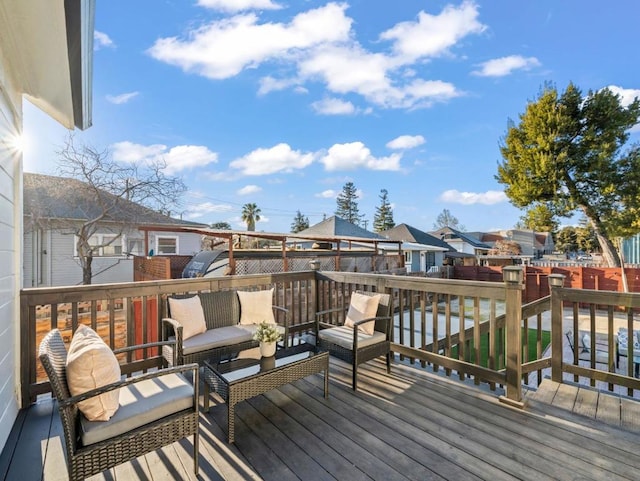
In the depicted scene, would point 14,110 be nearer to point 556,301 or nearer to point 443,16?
point 556,301

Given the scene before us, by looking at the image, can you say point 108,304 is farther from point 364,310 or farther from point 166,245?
point 166,245

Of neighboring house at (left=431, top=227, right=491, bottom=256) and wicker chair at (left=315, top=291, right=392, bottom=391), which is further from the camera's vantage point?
neighboring house at (left=431, top=227, right=491, bottom=256)

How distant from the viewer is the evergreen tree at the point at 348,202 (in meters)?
40.3

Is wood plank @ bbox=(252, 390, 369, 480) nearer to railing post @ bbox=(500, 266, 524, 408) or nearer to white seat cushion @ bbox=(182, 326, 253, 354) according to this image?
white seat cushion @ bbox=(182, 326, 253, 354)

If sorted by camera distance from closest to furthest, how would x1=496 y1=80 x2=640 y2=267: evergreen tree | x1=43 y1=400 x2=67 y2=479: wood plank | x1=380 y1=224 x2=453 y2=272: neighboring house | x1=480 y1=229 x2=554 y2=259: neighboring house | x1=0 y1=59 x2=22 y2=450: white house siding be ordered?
x1=43 y1=400 x2=67 y2=479: wood plank < x1=0 y1=59 x2=22 y2=450: white house siding < x1=496 y1=80 x2=640 y2=267: evergreen tree < x1=380 y1=224 x2=453 y2=272: neighboring house < x1=480 y1=229 x2=554 y2=259: neighboring house

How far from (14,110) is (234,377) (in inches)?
112

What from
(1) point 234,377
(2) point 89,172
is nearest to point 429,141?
(2) point 89,172

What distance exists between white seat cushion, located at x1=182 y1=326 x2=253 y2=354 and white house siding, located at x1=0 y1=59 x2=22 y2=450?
1.23 meters

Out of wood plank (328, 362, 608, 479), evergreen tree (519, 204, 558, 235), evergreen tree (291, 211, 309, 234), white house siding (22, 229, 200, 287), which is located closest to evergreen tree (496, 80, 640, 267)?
evergreen tree (519, 204, 558, 235)

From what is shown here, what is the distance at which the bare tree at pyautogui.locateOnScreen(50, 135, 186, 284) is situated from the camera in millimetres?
9594

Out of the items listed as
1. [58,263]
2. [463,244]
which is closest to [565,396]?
[58,263]

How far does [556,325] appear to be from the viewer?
3.08 m

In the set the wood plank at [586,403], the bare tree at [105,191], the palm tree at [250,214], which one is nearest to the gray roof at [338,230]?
the bare tree at [105,191]

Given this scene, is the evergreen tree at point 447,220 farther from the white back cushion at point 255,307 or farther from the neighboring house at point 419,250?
the white back cushion at point 255,307
